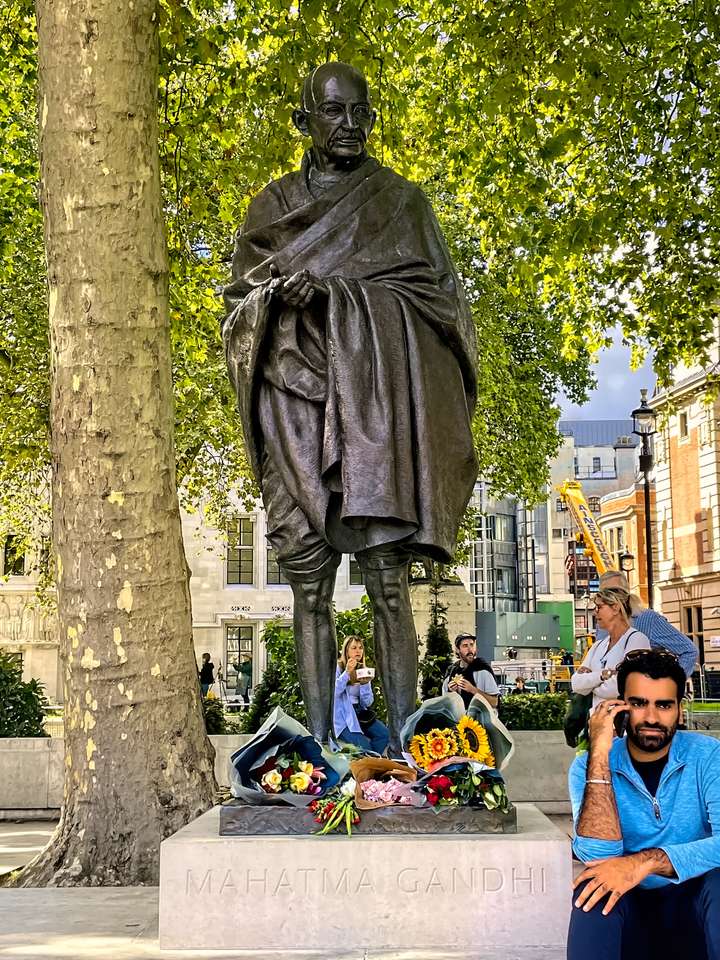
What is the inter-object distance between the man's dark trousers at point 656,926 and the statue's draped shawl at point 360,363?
1723 mm

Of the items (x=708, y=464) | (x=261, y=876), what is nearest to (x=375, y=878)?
(x=261, y=876)

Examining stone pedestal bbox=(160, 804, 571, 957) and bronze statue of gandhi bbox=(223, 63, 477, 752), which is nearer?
stone pedestal bbox=(160, 804, 571, 957)

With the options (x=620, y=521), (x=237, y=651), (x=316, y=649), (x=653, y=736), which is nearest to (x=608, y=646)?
(x=316, y=649)

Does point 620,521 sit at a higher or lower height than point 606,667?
higher

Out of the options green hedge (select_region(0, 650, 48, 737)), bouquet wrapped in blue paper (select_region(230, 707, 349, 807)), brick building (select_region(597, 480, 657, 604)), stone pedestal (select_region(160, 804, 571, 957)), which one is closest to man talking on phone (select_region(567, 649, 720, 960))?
stone pedestal (select_region(160, 804, 571, 957))

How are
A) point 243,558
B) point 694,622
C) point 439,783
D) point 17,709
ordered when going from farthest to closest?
point 694,622 < point 243,558 < point 17,709 < point 439,783

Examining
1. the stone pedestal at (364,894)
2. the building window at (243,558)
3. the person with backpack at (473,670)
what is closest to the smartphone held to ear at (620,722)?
the stone pedestal at (364,894)

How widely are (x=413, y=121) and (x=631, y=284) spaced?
373 cm

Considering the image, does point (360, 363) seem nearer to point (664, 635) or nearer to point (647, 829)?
point (647, 829)

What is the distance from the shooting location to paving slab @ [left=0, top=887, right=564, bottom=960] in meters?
3.69

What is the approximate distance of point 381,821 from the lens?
405cm

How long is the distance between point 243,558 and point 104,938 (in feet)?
146

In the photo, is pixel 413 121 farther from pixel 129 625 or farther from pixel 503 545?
pixel 503 545

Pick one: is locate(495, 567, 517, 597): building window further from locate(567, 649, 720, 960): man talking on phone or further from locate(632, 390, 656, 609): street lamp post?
locate(567, 649, 720, 960): man talking on phone
